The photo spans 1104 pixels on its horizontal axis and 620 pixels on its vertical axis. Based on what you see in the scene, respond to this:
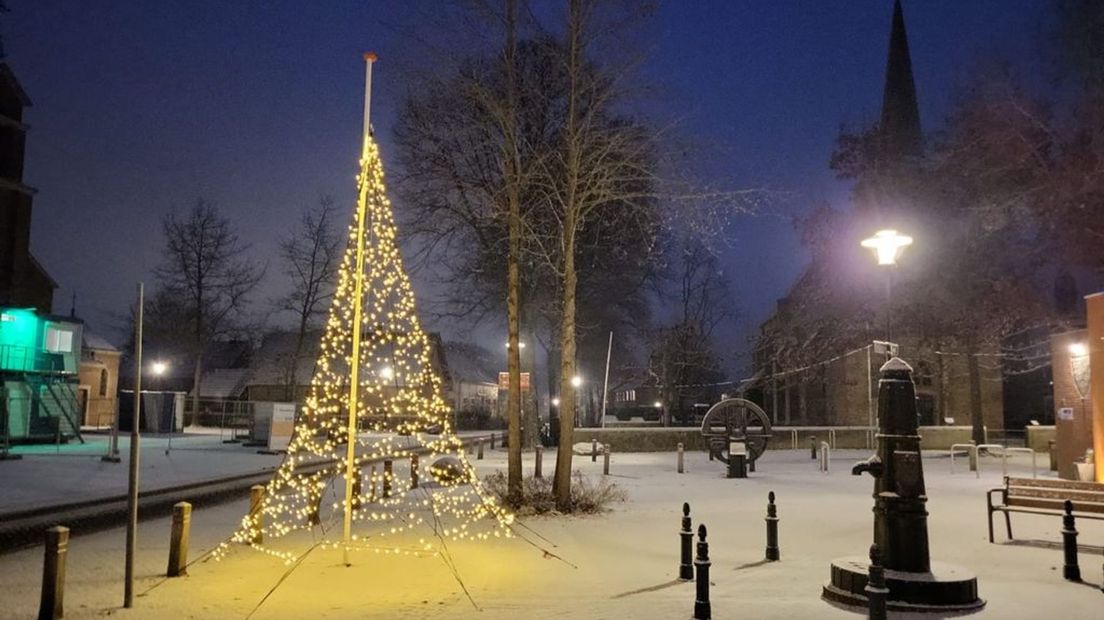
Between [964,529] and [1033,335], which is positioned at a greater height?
[1033,335]

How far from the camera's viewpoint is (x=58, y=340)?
123ft

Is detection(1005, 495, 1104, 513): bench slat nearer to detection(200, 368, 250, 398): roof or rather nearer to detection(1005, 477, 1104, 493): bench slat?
detection(1005, 477, 1104, 493): bench slat

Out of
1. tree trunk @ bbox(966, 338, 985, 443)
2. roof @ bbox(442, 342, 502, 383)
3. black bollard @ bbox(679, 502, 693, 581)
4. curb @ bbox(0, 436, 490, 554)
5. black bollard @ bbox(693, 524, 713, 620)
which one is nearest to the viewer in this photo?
black bollard @ bbox(693, 524, 713, 620)

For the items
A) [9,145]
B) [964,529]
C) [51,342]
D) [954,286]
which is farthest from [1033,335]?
[9,145]

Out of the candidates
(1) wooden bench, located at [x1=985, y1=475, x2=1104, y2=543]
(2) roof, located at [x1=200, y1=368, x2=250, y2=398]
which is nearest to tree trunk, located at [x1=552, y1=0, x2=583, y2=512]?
(1) wooden bench, located at [x1=985, y1=475, x2=1104, y2=543]

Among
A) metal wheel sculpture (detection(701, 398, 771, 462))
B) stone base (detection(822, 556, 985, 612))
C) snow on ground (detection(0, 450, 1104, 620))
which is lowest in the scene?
snow on ground (detection(0, 450, 1104, 620))

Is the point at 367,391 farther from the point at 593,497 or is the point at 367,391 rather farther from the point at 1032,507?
the point at 1032,507

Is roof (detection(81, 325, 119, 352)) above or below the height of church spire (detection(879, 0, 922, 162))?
below

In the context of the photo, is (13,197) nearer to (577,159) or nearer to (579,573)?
(577,159)

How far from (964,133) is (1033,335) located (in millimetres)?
32432

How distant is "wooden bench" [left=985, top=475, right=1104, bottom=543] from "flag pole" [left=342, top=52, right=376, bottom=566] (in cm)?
883

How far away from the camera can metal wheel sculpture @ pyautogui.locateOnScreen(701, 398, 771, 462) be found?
25875mm

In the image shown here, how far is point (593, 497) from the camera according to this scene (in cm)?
1579

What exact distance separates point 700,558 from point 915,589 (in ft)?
7.73
